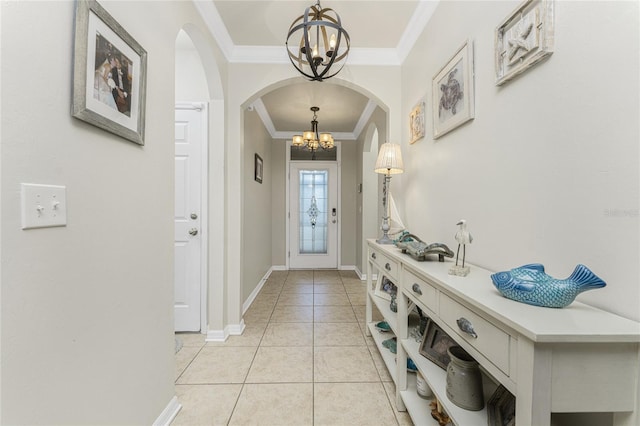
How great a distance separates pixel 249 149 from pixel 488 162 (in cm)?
272

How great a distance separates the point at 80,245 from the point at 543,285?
1437mm

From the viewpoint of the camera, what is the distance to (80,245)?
91cm

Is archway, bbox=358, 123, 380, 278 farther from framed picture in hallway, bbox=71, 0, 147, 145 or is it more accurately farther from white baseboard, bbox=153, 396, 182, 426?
framed picture in hallway, bbox=71, 0, 147, 145

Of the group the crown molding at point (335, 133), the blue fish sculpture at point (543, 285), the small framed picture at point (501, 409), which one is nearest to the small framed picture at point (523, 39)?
the blue fish sculpture at point (543, 285)

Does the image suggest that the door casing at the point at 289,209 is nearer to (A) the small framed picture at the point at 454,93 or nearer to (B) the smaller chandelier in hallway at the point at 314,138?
(B) the smaller chandelier in hallway at the point at 314,138

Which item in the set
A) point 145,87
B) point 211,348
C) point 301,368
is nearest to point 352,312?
point 301,368

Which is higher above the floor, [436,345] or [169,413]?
[436,345]

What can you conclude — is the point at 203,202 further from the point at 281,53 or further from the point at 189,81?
the point at 281,53

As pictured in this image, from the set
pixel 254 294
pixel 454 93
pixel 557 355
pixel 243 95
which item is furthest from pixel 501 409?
pixel 254 294

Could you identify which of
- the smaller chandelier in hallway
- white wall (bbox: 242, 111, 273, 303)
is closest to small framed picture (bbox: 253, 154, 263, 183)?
white wall (bbox: 242, 111, 273, 303)

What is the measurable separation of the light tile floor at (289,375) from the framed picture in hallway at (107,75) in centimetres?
154

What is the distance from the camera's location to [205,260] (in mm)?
2471

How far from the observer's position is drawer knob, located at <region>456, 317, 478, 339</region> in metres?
0.84

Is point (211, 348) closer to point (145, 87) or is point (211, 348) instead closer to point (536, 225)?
point (145, 87)
